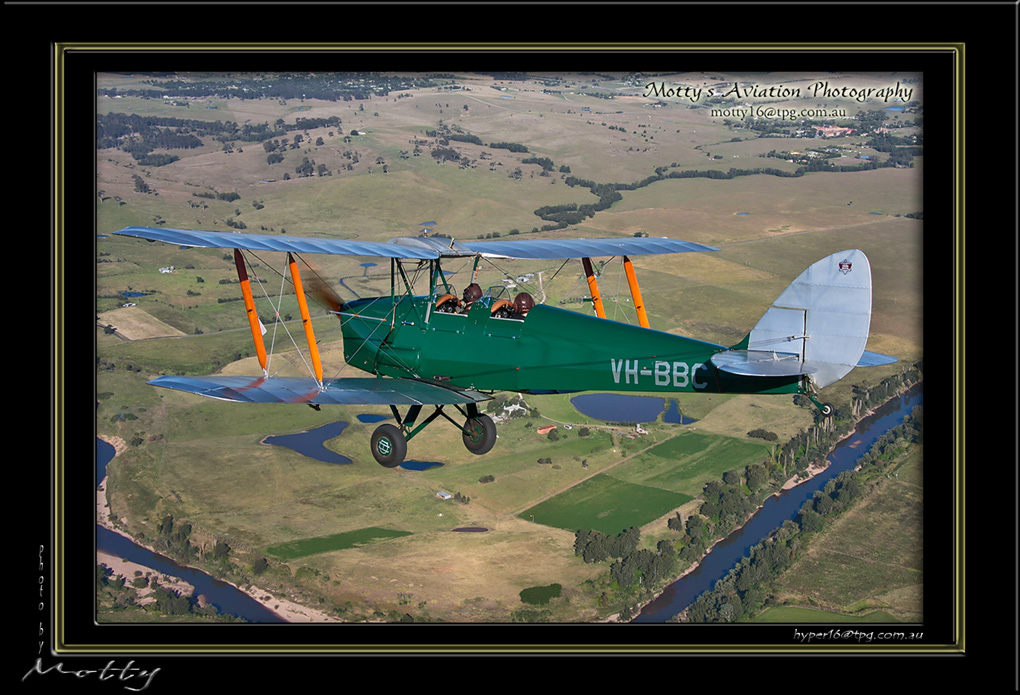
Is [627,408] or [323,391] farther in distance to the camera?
[627,408]

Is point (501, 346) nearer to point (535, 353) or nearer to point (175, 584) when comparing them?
point (535, 353)

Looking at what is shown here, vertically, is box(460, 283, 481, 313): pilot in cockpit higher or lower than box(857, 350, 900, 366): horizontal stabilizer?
higher

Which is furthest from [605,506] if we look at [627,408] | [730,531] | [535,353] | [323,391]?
[323,391]

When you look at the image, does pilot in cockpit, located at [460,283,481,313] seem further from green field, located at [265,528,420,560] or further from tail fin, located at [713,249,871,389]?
green field, located at [265,528,420,560]

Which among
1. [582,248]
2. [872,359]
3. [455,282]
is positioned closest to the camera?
[872,359]

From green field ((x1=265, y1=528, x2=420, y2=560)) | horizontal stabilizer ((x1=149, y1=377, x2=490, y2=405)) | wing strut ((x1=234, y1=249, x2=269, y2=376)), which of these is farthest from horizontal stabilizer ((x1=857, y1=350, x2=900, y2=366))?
green field ((x1=265, y1=528, x2=420, y2=560))

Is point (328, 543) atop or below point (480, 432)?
below
